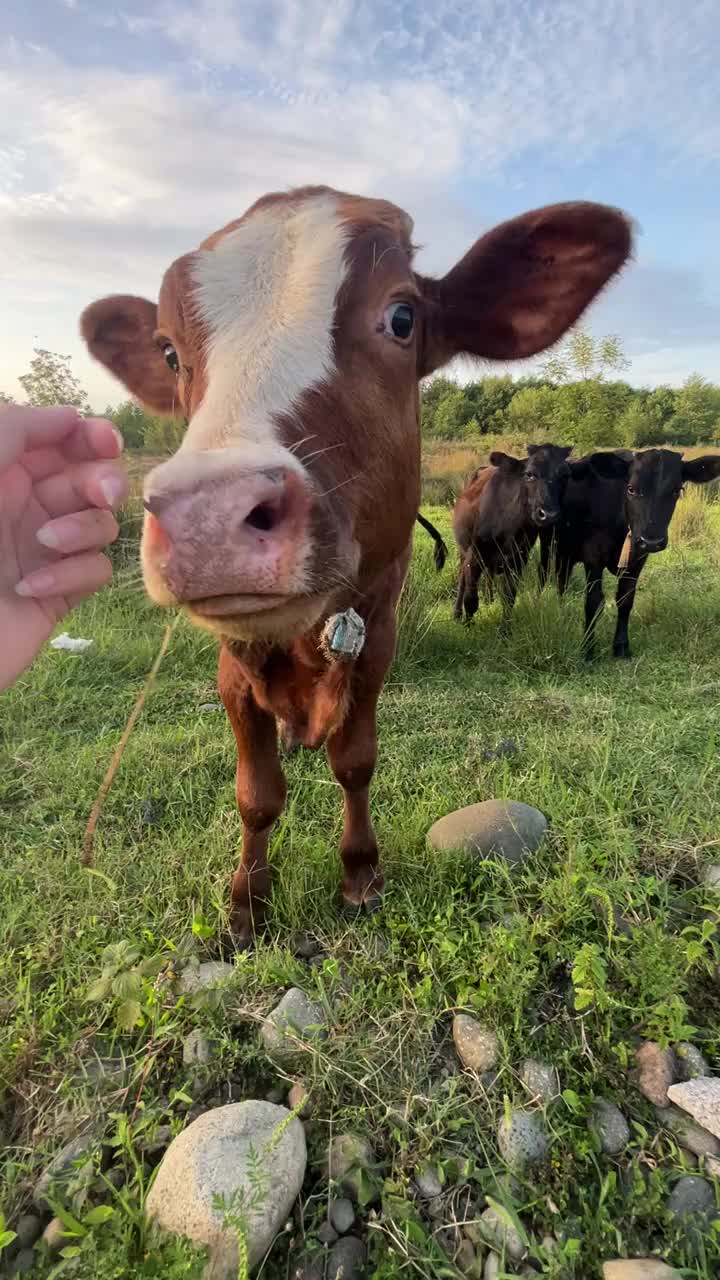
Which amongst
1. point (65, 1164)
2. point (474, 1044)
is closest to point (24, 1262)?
point (65, 1164)

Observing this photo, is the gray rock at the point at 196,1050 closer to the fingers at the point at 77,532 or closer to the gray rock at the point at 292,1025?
the gray rock at the point at 292,1025

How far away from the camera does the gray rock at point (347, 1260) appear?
155 centimetres

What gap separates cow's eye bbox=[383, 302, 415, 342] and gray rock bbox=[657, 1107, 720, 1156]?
2.29 m

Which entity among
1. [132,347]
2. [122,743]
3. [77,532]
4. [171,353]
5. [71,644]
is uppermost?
[132,347]

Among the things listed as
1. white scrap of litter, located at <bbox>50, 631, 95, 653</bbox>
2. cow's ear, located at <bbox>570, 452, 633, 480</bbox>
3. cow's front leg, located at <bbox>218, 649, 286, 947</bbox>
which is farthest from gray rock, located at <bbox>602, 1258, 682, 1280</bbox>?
cow's ear, located at <bbox>570, 452, 633, 480</bbox>

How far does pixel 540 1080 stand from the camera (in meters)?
1.91

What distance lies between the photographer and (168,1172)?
5.37ft

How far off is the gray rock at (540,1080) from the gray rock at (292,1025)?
2.02 ft

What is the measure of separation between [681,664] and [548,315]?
4.16 meters

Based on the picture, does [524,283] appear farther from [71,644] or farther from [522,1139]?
[71,644]

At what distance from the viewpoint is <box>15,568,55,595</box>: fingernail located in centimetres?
158

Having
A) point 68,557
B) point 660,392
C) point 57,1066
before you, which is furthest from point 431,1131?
point 660,392

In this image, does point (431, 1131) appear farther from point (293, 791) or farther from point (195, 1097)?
point (293, 791)

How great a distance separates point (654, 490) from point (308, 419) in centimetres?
566
